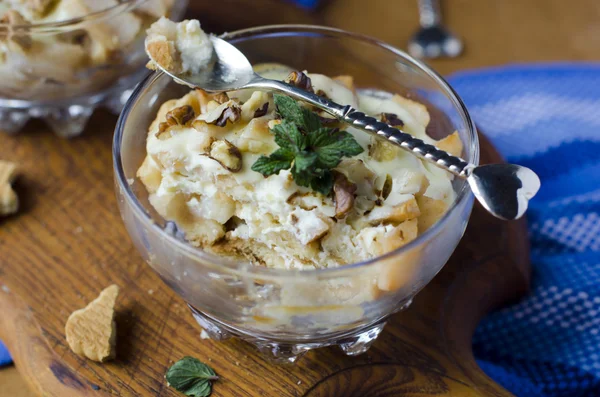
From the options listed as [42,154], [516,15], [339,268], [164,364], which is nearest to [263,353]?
[164,364]

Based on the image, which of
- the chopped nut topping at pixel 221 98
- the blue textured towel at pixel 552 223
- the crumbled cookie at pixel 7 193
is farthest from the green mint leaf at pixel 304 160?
the crumbled cookie at pixel 7 193

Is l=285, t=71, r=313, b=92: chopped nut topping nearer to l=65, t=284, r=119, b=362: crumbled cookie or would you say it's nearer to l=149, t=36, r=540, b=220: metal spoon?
l=149, t=36, r=540, b=220: metal spoon

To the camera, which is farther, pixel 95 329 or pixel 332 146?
pixel 95 329

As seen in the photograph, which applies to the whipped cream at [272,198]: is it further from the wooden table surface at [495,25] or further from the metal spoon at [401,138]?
the wooden table surface at [495,25]

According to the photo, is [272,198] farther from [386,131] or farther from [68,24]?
[68,24]

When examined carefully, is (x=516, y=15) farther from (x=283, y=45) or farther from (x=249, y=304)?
(x=249, y=304)

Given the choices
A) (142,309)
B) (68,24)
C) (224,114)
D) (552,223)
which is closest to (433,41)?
(552,223)
